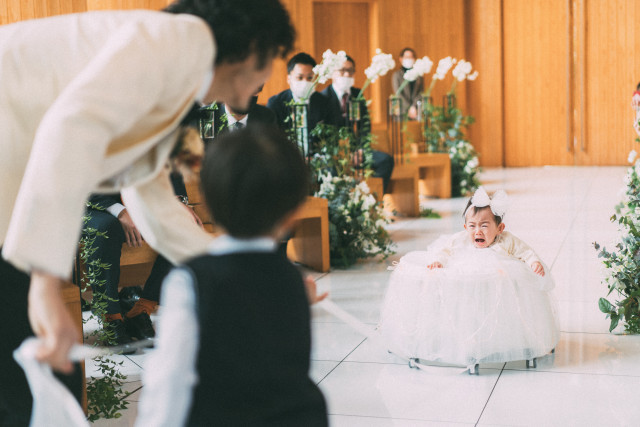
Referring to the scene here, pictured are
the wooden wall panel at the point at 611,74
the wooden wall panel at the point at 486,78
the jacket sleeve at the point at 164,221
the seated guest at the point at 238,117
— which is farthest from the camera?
the wooden wall panel at the point at 486,78

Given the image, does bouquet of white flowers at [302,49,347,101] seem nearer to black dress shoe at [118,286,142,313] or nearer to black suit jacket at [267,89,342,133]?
black suit jacket at [267,89,342,133]

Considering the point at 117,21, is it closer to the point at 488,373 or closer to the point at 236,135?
the point at 236,135

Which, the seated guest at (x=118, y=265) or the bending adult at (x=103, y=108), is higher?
the bending adult at (x=103, y=108)

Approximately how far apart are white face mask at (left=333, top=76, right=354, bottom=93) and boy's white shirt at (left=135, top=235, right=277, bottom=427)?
22.4 feet

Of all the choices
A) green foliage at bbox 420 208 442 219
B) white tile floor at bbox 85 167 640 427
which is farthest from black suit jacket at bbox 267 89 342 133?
green foliage at bbox 420 208 442 219

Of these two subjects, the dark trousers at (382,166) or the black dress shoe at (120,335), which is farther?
the dark trousers at (382,166)

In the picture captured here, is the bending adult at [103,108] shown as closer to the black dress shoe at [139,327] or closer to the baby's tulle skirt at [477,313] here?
the baby's tulle skirt at [477,313]

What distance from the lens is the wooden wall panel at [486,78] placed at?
14.4m

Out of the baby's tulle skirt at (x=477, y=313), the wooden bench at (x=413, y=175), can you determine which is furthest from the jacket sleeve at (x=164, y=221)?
the wooden bench at (x=413, y=175)

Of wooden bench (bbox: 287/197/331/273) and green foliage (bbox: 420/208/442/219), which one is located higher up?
wooden bench (bbox: 287/197/331/273)

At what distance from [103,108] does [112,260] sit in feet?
9.39

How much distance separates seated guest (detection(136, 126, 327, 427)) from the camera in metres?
1.38

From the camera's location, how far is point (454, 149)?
10586 mm

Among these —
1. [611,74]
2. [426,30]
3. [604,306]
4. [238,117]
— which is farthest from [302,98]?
[611,74]
